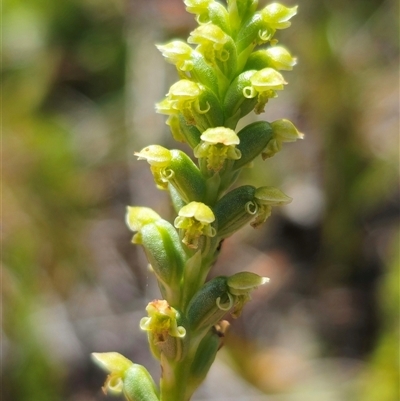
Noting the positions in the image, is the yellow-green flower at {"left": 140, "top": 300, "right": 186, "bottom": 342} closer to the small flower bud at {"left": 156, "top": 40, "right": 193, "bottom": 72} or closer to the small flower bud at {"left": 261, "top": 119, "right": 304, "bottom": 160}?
the small flower bud at {"left": 261, "top": 119, "right": 304, "bottom": 160}

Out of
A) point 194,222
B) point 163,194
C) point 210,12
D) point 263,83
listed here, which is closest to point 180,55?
point 210,12

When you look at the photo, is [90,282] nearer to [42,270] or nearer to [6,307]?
[42,270]

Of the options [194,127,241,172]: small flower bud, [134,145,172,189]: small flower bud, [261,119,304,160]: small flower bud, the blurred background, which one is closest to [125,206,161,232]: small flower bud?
[134,145,172,189]: small flower bud

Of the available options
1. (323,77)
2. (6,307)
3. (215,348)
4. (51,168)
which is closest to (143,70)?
(51,168)

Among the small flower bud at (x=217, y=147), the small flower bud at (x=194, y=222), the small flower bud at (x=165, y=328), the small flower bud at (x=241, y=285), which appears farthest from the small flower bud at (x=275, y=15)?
the small flower bud at (x=165, y=328)

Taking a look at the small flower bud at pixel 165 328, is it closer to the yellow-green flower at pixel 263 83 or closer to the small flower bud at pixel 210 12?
the yellow-green flower at pixel 263 83

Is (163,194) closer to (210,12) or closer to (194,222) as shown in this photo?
(210,12)
